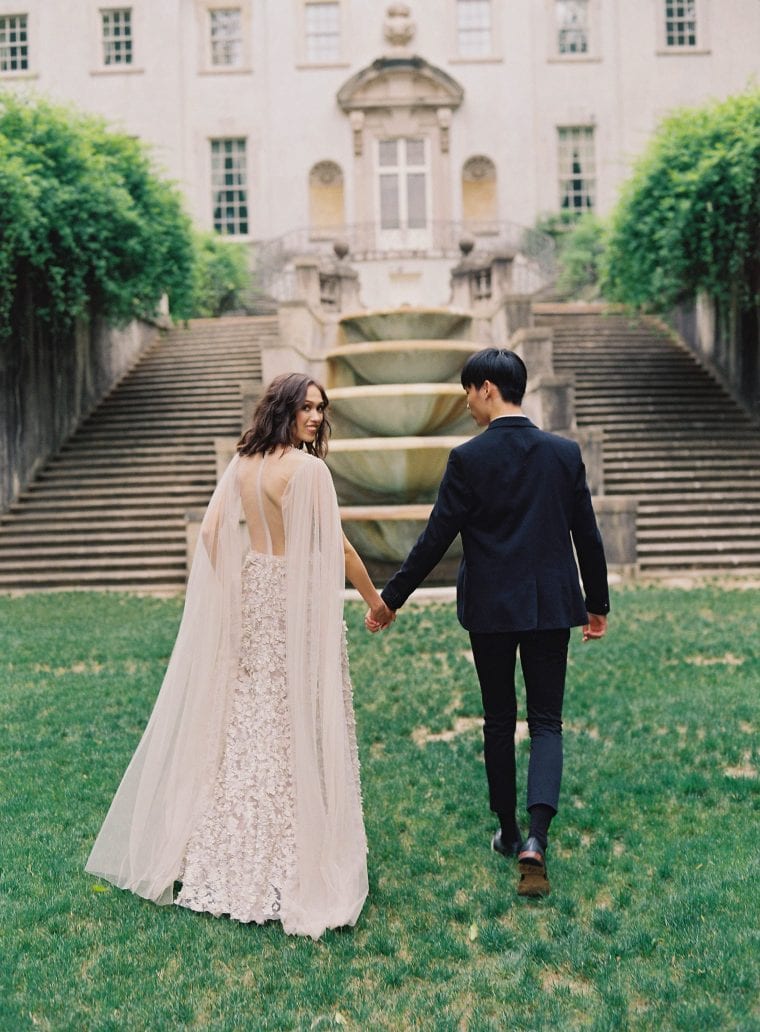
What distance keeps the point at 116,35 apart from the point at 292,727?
1251 inches

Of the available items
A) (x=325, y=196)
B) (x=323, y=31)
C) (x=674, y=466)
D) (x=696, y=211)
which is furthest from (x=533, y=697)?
(x=323, y=31)

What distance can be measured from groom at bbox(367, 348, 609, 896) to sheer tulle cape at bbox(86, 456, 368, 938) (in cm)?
36

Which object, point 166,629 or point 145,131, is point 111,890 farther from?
point 145,131

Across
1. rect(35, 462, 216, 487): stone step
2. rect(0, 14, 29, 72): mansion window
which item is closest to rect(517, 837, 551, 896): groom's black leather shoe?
rect(35, 462, 216, 487): stone step

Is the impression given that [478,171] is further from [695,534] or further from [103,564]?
[103,564]

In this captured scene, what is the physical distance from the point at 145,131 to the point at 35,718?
27.3 meters

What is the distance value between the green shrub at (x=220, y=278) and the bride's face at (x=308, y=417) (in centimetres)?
2089

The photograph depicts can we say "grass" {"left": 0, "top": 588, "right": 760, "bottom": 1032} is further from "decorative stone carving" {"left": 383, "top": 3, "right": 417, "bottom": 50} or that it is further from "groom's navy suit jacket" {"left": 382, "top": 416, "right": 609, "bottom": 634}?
"decorative stone carving" {"left": 383, "top": 3, "right": 417, "bottom": 50}

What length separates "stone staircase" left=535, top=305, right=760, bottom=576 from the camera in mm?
13961

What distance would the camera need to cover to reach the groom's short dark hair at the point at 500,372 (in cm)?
382

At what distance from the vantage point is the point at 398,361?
50.1 feet

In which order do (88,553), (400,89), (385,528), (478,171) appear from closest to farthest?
(385,528) < (88,553) < (400,89) < (478,171)

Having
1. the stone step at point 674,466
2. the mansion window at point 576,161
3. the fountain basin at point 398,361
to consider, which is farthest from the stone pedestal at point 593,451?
the mansion window at point 576,161

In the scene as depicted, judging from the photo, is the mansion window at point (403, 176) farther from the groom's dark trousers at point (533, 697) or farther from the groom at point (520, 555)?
the groom's dark trousers at point (533, 697)
